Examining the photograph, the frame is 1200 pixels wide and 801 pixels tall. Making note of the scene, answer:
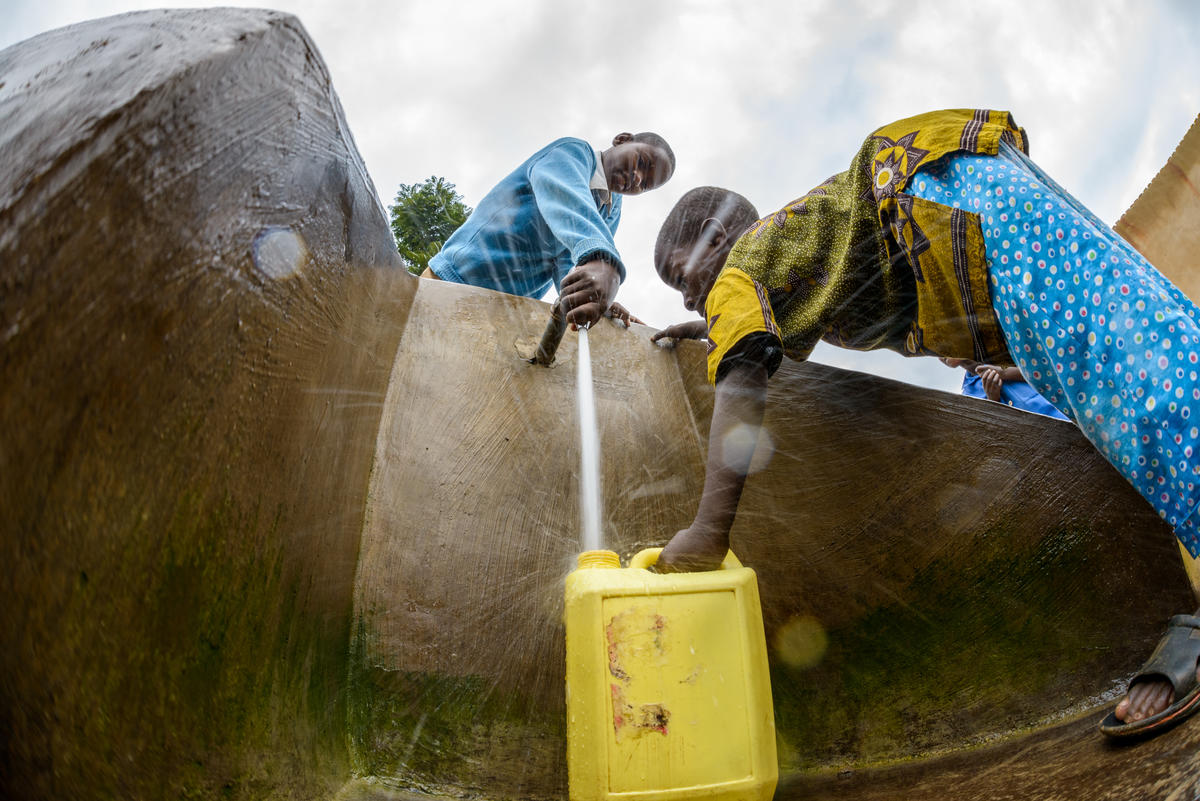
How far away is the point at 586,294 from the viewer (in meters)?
1.55

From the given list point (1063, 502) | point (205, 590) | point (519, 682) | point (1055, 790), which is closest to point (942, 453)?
point (1063, 502)

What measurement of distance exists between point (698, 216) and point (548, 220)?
0.51 meters

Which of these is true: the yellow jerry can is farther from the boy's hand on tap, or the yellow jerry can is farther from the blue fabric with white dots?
the boy's hand on tap

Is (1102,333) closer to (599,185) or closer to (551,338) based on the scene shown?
(551,338)

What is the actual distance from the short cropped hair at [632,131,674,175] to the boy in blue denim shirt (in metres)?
0.04

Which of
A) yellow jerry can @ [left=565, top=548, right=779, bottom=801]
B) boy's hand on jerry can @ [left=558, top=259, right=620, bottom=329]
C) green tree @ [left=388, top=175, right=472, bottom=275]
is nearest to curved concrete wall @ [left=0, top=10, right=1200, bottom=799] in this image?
boy's hand on jerry can @ [left=558, top=259, right=620, bottom=329]

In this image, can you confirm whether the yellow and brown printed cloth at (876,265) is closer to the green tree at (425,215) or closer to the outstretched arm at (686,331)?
the outstretched arm at (686,331)

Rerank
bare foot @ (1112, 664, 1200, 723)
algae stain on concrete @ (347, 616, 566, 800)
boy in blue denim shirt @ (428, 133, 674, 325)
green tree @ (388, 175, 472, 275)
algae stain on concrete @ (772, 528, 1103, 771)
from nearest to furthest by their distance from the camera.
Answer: bare foot @ (1112, 664, 1200, 723), algae stain on concrete @ (347, 616, 566, 800), algae stain on concrete @ (772, 528, 1103, 771), boy in blue denim shirt @ (428, 133, 674, 325), green tree @ (388, 175, 472, 275)

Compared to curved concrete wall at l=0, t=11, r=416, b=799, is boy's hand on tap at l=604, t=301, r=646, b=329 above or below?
above

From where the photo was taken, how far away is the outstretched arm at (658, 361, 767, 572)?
117cm

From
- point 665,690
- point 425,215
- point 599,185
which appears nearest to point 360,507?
point 665,690

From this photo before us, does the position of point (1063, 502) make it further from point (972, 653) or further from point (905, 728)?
point (905, 728)

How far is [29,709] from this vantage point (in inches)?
21.7

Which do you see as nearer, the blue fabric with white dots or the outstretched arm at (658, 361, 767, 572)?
the blue fabric with white dots
